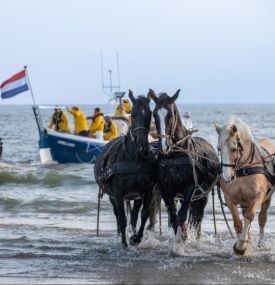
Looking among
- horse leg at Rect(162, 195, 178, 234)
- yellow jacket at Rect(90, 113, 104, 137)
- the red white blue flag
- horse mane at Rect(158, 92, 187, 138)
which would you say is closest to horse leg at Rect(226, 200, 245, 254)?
horse leg at Rect(162, 195, 178, 234)

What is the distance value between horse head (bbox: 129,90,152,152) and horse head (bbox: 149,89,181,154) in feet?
0.61

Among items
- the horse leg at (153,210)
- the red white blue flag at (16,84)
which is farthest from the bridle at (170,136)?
the red white blue flag at (16,84)

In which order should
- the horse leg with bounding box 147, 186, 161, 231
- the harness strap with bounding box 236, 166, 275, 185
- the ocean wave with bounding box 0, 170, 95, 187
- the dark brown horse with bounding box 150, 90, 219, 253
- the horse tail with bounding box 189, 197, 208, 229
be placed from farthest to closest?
the ocean wave with bounding box 0, 170, 95, 187
the horse leg with bounding box 147, 186, 161, 231
the horse tail with bounding box 189, 197, 208, 229
the dark brown horse with bounding box 150, 90, 219, 253
the harness strap with bounding box 236, 166, 275, 185

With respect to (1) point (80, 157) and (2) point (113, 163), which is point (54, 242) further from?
(1) point (80, 157)

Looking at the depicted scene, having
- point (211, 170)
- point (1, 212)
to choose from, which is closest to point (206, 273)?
point (211, 170)

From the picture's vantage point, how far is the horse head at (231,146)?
10.2 metres

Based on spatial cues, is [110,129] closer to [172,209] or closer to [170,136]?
[172,209]

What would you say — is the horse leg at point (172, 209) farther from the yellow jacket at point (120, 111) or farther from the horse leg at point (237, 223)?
the yellow jacket at point (120, 111)

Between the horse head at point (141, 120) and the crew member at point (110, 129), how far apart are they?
665 inches

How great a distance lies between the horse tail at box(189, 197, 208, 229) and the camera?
41.0ft

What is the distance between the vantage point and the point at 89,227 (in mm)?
15086

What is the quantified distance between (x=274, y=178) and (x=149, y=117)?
1844mm

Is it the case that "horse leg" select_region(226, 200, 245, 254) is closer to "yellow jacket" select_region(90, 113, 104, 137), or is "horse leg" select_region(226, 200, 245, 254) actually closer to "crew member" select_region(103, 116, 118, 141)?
"crew member" select_region(103, 116, 118, 141)

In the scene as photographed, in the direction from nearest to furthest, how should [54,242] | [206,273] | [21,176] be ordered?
[206,273], [54,242], [21,176]
